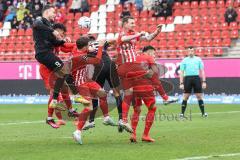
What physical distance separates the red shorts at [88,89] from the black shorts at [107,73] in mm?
1487

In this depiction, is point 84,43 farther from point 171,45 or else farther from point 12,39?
point 12,39

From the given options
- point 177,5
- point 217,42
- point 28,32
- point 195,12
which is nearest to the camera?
point 217,42

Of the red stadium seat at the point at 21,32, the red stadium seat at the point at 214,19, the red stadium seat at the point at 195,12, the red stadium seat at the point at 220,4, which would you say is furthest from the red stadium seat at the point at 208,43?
the red stadium seat at the point at 21,32

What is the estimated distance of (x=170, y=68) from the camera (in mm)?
30141

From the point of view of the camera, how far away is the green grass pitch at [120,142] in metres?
11.4

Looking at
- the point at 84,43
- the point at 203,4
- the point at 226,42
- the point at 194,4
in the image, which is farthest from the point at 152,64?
→ the point at 194,4

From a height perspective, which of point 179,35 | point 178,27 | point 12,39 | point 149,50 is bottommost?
point 12,39

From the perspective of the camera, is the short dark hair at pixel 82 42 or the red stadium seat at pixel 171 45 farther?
the red stadium seat at pixel 171 45

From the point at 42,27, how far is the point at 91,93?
1.84 meters

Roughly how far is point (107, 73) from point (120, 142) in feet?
10.3

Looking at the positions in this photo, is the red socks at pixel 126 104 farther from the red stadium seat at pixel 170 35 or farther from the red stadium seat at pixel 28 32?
the red stadium seat at pixel 28 32

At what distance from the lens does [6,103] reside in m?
33.1

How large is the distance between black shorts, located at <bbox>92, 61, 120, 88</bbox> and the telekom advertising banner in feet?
43.0

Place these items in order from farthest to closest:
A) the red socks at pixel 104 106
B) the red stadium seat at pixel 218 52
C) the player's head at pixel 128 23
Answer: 1. the red stadium seat at pixel 218 52
2. the red socks at pixel 104 106
3. the player's head at pixel 128 23
